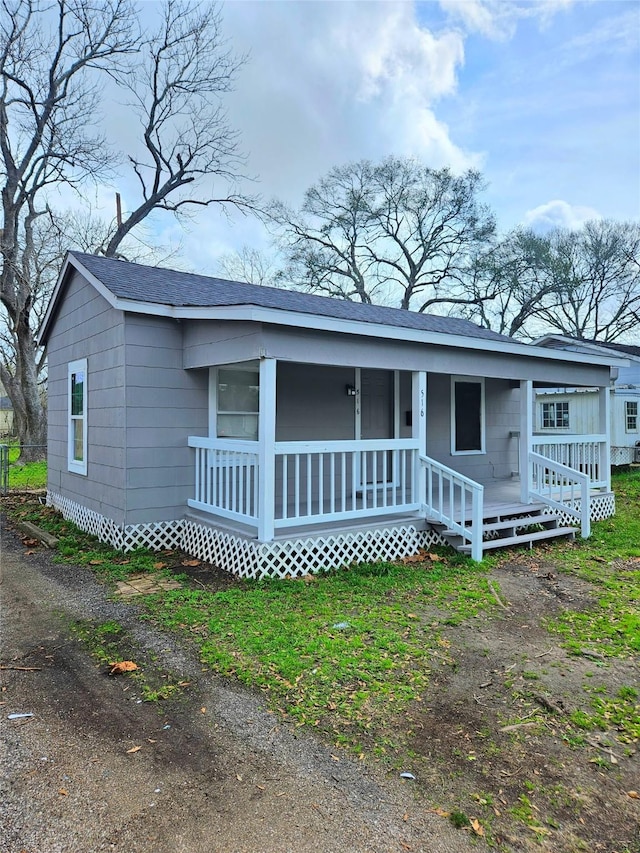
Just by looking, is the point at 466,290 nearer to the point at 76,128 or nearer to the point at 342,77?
the point at 342,77

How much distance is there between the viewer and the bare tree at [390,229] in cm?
2802

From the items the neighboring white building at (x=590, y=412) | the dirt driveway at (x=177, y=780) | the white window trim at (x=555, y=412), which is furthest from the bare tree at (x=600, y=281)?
the dirt driveway at (x=177, y=780)

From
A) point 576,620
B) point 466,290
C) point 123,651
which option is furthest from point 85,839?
point 466,290

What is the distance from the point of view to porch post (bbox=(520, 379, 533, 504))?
8.05 m

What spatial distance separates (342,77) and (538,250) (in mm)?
15392

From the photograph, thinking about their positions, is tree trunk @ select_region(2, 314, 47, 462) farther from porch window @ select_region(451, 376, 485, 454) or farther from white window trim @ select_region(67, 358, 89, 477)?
porch window @ select_region(451, 376, 485, 454)

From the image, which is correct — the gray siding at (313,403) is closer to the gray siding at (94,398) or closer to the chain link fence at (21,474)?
the gray siding at (94,398)

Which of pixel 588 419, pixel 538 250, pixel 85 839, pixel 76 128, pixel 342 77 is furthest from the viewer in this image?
pixel 538 250

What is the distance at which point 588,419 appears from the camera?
1723 centimetres

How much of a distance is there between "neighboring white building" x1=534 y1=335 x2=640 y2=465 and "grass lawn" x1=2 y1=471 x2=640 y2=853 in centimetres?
1206

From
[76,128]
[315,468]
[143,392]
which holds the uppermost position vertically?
[76,128]

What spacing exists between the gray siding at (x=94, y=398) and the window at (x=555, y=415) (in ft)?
51.1

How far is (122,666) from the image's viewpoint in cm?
366

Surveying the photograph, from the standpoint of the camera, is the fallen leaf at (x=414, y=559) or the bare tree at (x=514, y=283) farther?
the bare tree at (x=514, y=283)
